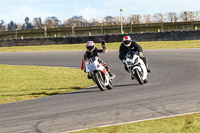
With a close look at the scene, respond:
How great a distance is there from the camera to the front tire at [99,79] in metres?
13.1

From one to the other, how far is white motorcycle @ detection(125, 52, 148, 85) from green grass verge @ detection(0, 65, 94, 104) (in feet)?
7.24

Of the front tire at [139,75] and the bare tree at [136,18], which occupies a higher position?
the bare tree at [136,18]

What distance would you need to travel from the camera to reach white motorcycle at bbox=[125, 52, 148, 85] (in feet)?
46.1

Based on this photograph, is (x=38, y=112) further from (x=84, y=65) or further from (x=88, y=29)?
(x=88, y=29)

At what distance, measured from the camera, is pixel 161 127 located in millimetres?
7520

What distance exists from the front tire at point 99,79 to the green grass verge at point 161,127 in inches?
201

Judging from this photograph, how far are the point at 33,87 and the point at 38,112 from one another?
20.5 feet

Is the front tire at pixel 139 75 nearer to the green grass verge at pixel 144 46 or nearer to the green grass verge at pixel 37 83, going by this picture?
the green grass verge at pixel 37 83

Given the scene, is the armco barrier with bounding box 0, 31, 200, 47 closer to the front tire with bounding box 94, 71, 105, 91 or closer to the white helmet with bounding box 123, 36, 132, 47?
Result: the white helmet with bounding box 123, 36, 132, 47

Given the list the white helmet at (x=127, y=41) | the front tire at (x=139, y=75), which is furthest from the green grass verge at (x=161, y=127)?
the white helmet at (x=127, y=41)

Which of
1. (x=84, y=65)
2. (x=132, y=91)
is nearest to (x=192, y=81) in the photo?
(x=132, y=91)

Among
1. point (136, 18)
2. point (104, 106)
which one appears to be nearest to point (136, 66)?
point (104, 106)

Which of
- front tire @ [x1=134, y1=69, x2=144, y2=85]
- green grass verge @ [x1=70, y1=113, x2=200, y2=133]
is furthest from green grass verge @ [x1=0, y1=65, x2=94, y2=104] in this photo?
green grass verge @ [x1=70, y1=113, x2=200, y2=133]

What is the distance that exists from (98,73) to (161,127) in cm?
582
